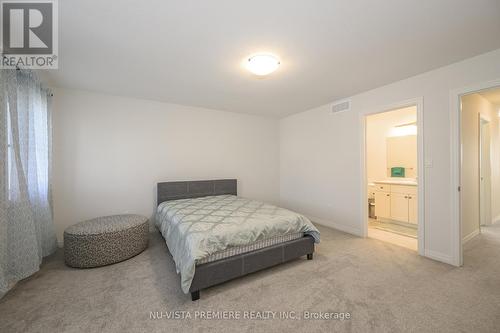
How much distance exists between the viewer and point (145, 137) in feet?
12.4

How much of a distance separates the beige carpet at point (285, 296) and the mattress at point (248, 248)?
0.33 metres

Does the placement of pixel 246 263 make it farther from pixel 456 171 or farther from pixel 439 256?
pixel 456 171

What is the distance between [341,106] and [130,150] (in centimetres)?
412

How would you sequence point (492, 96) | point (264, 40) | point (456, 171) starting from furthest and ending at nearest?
1. point (492, 96)
2. point (456, 171)
3. point (264, 40)

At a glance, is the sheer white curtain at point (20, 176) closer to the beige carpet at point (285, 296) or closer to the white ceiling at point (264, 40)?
the beige carpet at point (285, 296)

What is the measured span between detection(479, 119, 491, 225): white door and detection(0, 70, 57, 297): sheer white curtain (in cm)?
713

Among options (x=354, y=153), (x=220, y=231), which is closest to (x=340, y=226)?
(x=354, y=153)

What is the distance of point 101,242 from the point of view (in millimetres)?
2473

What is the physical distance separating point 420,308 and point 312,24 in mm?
2718

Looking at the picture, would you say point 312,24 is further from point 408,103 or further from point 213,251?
point 213,251

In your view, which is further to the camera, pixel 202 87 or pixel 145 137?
pixel 145 137

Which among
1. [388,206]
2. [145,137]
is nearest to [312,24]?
[145,137]

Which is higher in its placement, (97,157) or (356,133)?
(356,133)

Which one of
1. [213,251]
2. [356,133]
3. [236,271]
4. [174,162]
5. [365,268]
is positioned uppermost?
[356,133]
